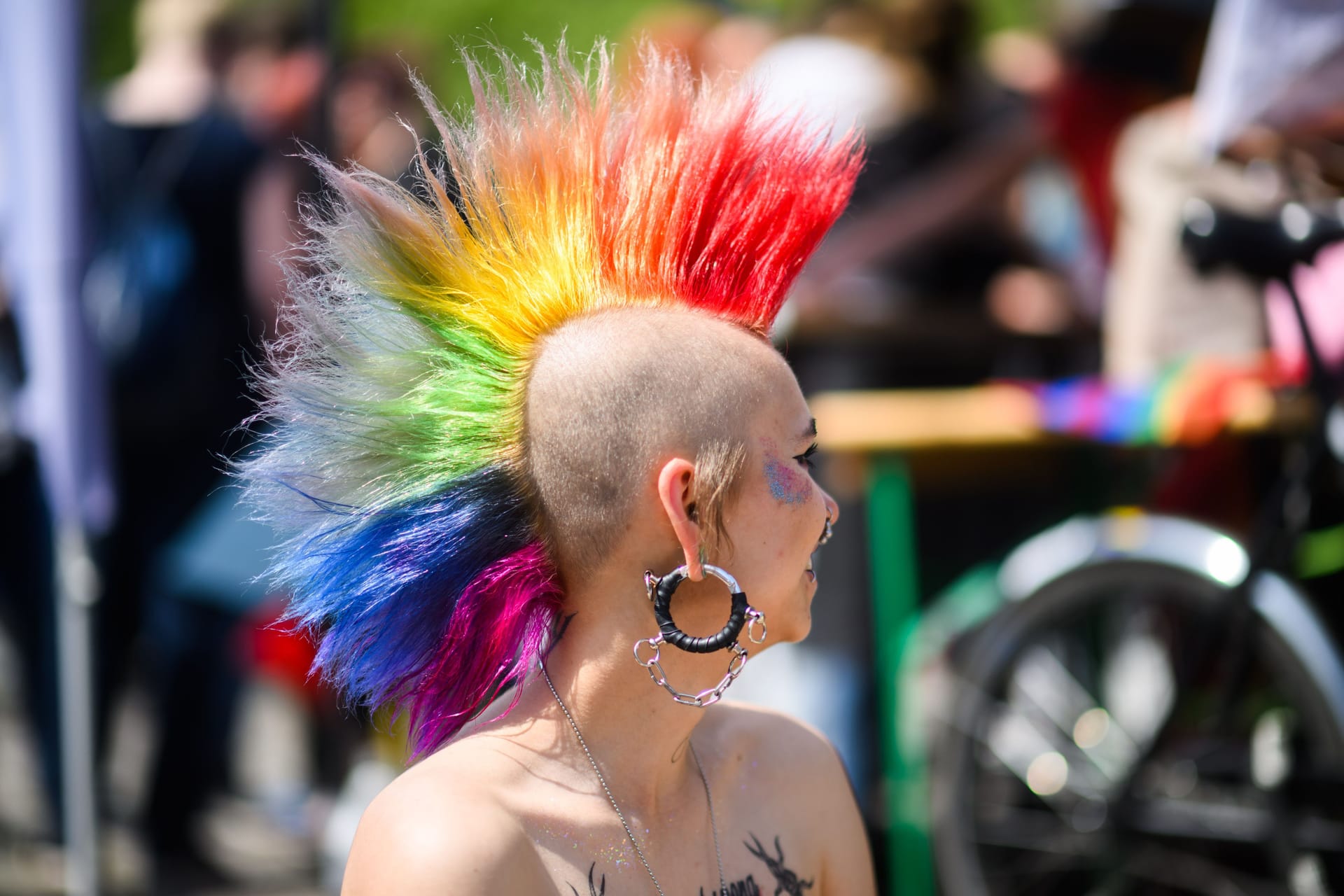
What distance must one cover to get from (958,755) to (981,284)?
1291 millimetres

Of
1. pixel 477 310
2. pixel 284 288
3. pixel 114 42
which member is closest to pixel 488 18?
pixel 114 42

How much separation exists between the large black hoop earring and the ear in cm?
1

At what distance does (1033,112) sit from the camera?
3633 millimetres

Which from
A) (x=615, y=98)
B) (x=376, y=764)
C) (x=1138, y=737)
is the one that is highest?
(x=615, y=98)

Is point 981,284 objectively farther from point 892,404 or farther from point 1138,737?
point 1138,737

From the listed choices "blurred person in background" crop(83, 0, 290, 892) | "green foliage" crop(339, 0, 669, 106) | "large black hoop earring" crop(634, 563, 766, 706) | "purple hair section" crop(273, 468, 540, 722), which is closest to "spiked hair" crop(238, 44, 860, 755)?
"purple hair section" crop(273, 468, 540, 722)

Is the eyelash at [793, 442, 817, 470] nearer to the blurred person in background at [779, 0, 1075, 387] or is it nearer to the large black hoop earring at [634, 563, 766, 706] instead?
the large black hoop earring at [634, 563, 766, 706]

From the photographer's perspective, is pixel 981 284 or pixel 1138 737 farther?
pixel 981 284

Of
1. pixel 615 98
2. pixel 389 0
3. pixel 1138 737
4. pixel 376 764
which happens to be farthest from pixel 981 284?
pixel 389 0

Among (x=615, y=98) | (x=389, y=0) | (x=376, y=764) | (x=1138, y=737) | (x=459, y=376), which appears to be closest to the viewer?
(x=459, y=376)

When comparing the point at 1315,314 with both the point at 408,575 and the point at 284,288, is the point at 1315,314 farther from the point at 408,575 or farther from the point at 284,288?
the point at 284,288

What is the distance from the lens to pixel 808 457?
1458 millimetres

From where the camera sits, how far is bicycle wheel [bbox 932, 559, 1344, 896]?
2576 mm

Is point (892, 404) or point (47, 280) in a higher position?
point (47, 280)
